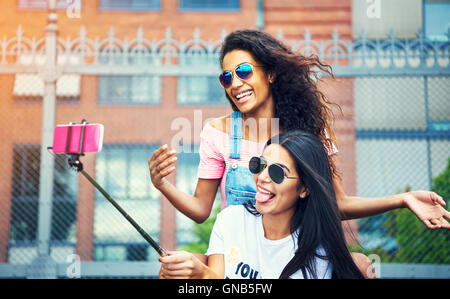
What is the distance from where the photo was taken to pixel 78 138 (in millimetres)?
1376

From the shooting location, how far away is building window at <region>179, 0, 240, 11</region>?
24.6 feet

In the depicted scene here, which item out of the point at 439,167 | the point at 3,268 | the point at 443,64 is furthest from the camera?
the point at 439,167

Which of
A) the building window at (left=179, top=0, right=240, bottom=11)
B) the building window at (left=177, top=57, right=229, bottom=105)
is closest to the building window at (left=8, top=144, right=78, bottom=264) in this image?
the building window at (left=177, top=57, right=229, bottom=105)

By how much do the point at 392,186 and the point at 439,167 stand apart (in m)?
0.55

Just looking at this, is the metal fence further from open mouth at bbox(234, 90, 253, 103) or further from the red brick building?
open mouth at bbox(234, 90, 253, 103)

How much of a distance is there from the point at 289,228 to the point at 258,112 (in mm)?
479

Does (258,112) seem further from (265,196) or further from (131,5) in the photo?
(131,5)

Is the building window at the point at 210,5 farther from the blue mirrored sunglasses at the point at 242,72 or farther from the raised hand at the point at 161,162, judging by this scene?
the raised hand at the point at 161,162

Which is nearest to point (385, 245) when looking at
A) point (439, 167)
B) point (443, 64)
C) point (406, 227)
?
point (406, 227)

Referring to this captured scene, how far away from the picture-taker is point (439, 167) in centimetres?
449

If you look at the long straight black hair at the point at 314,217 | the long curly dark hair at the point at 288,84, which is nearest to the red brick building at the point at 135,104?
the long curly dark hair at the point at 288,84

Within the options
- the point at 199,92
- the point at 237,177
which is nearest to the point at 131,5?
the point at 199,92

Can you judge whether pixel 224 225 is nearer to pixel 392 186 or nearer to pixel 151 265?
pixel 151 265
